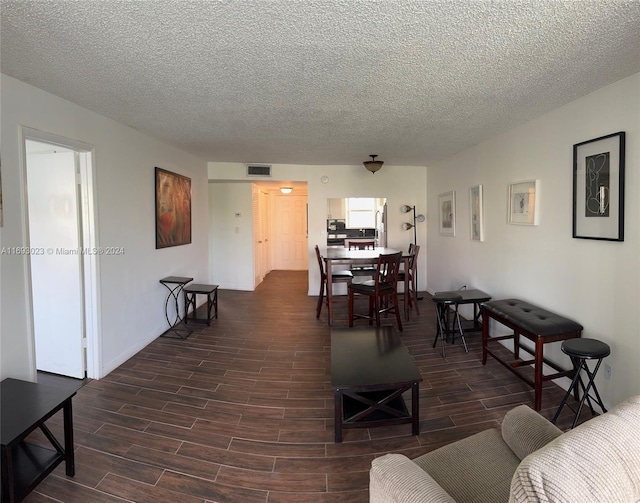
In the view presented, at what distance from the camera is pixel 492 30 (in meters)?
1.59

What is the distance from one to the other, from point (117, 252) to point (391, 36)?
2.99 metres

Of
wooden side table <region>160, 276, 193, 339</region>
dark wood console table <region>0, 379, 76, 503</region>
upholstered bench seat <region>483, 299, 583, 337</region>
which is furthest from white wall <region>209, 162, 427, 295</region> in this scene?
dark wood console table <region>0, 379, 76, 503</region>

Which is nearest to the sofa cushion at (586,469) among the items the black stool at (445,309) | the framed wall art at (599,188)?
the framed wall art at (599,188)

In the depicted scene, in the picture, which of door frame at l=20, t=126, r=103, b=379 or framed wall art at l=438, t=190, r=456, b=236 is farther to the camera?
framed wall art at l=438, t=190, r=456, b=236

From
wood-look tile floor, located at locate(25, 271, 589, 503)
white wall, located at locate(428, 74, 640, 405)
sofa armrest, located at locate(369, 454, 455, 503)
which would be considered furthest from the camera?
white wall, located at locate(428, 74, 640, 405)

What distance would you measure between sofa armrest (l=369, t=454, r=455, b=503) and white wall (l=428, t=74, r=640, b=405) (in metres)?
1.98

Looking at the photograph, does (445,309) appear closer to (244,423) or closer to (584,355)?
(584,355)

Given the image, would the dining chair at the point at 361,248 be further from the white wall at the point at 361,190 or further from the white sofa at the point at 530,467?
→ the white sofa at the point at 530,467

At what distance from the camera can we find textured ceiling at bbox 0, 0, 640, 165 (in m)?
1.44

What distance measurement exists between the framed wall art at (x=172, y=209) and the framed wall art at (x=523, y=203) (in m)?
3.98

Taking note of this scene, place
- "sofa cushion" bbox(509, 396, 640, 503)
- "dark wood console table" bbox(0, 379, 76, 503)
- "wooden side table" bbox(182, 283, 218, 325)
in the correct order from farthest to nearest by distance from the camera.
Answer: "wooden side table" bbox(182, 283, 218, 325) < "dark wood console table" bbox(0, 379, 76, 503) < "sofa cushion" bbox(509, 396, 640, 503)

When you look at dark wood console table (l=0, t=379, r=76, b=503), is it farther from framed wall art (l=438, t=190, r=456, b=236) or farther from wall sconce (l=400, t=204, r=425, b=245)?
wall sconce (l=400, t=204, r=425, b=245)

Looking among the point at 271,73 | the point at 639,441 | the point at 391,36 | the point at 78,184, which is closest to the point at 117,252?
the point at 78,184

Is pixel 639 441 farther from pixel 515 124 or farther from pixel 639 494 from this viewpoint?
pixel 515 124
